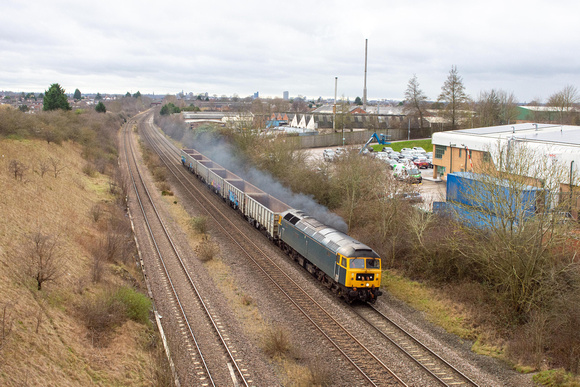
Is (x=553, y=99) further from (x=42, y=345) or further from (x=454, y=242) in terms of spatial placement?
(x=42, y=345)

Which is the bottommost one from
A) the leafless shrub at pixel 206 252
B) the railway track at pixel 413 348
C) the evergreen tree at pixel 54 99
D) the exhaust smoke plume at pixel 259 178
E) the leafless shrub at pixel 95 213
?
the railway track at pixel 413 348

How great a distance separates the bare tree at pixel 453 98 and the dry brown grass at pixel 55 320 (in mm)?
61572

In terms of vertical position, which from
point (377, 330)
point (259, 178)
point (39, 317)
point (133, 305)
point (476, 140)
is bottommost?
point (377, 330)

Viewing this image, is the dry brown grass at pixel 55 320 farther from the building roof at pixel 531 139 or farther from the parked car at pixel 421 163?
the parked car at pixel 421 163

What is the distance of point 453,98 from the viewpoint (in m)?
73.5

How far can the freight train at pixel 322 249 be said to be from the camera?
18656mm

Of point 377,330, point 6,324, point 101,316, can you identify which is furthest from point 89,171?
point 377,330

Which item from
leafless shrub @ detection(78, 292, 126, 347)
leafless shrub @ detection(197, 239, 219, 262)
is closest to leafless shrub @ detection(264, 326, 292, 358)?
leafless shrub @ detection(78, 292, 126, 347)

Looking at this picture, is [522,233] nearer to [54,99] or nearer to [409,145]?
[409,145]

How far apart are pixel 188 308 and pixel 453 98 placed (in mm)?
65701

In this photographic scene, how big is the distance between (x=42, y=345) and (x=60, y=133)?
40442 millimetres

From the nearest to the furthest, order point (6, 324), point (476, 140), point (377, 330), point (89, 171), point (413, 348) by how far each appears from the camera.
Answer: point (6, 324)
point (413, 348)
point (377, 330)
point (476, 140)
point (89, 171)

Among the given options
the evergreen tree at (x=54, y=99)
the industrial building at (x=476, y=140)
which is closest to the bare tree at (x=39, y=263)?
the industrial building at (x=476, y=140)

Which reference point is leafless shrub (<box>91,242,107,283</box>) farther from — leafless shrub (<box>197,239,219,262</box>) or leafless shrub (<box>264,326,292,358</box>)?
leafless shrub (<box>264,326,292,358</box>)
